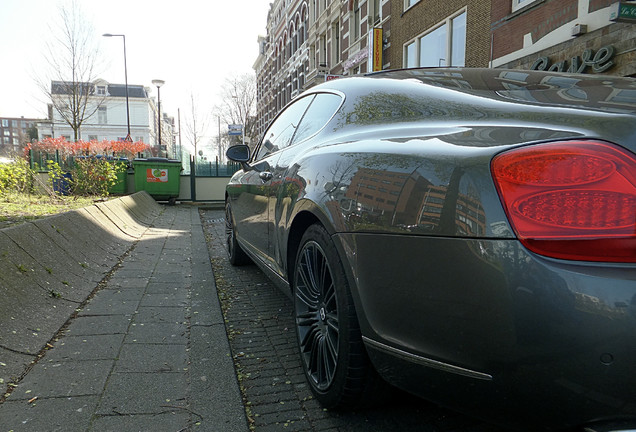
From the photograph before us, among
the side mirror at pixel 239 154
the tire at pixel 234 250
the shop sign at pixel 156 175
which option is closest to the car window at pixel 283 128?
the side mirror at pixel 239 154

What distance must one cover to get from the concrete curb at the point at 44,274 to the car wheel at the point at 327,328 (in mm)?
1583

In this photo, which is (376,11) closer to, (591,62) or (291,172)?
(591,62)

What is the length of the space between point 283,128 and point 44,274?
7.66 feet

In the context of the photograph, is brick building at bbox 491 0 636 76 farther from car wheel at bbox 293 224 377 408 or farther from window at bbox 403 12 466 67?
car wheel at bbox 293 224 377 408

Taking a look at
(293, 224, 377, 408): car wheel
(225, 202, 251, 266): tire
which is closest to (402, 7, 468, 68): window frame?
(225, 202, 251, 266): tire

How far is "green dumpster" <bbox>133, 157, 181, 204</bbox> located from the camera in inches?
518

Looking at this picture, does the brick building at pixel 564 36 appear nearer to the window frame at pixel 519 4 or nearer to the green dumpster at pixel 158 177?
the window frame at pixel 519 4

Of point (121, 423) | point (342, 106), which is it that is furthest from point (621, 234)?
point (121, 423)

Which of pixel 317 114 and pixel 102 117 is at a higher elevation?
pixel 102 117

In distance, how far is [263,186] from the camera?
131 inches

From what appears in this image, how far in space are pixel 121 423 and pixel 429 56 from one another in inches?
628

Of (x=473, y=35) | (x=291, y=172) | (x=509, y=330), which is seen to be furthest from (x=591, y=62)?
(x=509, y=330)

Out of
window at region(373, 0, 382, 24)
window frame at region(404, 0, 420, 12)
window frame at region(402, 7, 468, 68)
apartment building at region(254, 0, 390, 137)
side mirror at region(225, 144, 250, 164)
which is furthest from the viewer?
apartment building at region(254, 0, 390, 137)

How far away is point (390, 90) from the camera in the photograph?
7.06ft
